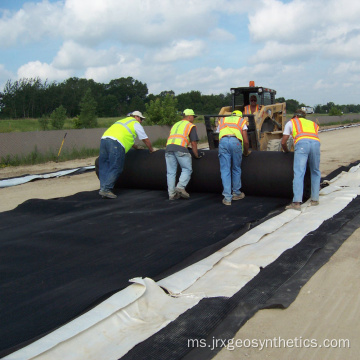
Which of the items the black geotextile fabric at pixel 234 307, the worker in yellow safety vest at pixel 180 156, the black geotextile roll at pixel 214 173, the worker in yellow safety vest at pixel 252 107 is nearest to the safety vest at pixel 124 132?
the black geotextile roll at pixel 214 173

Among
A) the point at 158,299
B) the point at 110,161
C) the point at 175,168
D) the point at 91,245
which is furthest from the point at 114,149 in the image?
the point at 158,299

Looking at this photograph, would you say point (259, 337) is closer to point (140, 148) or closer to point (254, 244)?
point (254, 244)

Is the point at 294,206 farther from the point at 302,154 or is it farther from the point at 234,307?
the point at 234,307

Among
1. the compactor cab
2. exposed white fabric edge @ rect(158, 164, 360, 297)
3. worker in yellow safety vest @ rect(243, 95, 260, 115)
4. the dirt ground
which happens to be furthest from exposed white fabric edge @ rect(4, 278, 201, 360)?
worker in yellow safety vest @ rect(243, 95, 260, 115)

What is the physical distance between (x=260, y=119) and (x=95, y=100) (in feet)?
166

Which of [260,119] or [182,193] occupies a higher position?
[260,119]

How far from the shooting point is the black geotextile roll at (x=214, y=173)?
269 inches

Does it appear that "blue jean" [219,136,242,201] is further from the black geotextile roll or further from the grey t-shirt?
the grey t-shirt

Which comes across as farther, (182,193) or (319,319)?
(182,193)

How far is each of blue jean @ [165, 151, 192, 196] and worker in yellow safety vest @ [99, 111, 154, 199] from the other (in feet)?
1.72

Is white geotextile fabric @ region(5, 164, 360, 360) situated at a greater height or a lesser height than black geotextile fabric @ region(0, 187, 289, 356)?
lesser

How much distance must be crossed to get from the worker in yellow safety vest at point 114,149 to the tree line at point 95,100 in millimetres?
15737

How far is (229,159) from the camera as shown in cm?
673

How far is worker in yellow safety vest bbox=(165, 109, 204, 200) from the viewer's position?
6941mm
